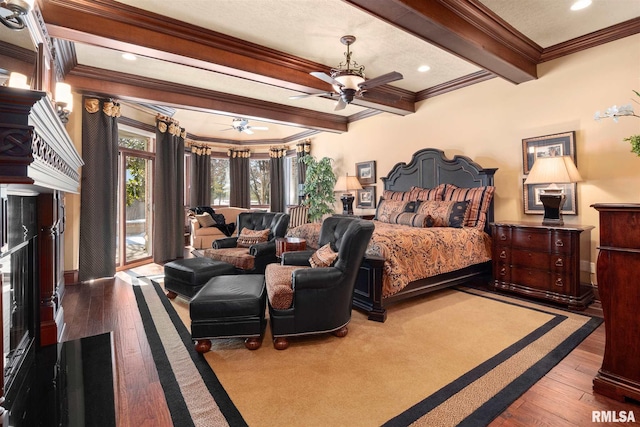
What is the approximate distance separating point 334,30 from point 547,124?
285 cm

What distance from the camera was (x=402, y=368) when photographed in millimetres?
2184

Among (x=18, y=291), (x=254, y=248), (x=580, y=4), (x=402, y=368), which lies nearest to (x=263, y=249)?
(x=254, y=248)

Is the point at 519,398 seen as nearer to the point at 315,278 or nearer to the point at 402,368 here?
the point at 402,368

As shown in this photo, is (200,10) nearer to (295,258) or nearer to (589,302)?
(295,258)

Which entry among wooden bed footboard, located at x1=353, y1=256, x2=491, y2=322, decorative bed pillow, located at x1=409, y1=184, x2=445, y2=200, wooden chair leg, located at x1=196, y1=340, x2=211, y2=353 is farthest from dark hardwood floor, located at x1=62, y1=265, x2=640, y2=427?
decorative bed pillow, located at x1=409, y1=184, x2=445, y2=200

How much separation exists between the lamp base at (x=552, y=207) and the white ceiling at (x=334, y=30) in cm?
181

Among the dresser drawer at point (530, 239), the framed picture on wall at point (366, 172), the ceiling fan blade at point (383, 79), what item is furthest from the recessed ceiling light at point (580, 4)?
the framed picture on wall at point (366, 172)

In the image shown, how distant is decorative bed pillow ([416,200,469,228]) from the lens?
13.8ft

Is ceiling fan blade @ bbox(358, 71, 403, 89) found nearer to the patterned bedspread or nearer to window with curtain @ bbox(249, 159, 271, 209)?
the patterned bedspread

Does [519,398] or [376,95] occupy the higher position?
[376,95]

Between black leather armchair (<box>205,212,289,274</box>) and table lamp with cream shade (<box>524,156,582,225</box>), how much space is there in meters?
3.20

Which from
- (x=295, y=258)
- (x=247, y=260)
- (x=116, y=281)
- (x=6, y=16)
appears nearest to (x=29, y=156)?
(x=6, y=16)

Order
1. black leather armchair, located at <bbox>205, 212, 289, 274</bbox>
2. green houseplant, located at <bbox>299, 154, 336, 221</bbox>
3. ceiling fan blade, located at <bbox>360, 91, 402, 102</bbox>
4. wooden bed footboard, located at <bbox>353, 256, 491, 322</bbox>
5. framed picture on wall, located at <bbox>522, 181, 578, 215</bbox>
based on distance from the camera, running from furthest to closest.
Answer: green houseplant, located at <bbox>299, 154, 336, 221</bbox> → ceiling fan blade, located at <bbox>360, 91, 402, 102</bbox> → black leather armchair, located at <bbox>205, 212, 289, 274</bbox> → framed picture on wall, located at <bbox>522, 181, 578, 215</bbox> → wooden bed footboard, located at <bbox>353, 256, 491, 322</bbox>

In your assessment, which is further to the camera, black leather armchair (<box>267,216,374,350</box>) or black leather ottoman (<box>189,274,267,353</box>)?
black leather armchair (<box>267,216,374,350</box>)
